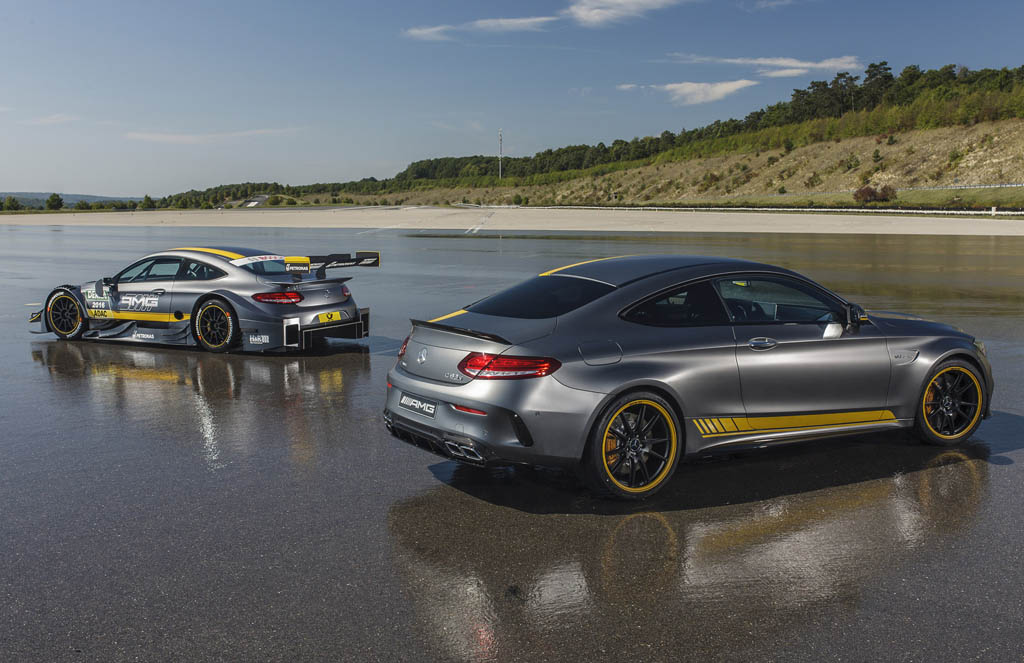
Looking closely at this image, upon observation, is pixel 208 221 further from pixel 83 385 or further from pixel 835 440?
pixel 835 440

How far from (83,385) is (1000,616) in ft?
28.2

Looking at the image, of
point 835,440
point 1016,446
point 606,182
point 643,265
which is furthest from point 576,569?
point 606,182

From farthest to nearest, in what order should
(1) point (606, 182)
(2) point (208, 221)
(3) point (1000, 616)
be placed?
1. (1) point (606, 182)
2. (2) point (208, 221)
3. (3) point (1000, 616)

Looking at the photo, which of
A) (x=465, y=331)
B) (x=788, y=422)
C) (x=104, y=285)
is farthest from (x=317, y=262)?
(x=788, y=422)

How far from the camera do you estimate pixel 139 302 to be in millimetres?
11367

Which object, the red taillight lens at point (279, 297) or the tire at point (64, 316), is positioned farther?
the tire at point (64, 316)

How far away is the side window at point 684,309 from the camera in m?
5.69

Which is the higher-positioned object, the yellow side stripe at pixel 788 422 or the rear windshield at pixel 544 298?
the rear windshield at pixel 544 298

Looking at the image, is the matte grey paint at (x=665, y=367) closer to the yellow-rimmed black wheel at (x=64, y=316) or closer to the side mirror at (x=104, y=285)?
the side mirror at (x=104, y=285)

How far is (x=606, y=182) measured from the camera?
5305 inches

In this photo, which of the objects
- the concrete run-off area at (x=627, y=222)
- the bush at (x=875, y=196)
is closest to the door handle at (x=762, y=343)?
the concrete run-off area at (x=627, y=222)

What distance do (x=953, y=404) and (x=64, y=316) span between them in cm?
1109

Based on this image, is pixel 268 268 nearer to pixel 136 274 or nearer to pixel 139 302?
pixel 139 302

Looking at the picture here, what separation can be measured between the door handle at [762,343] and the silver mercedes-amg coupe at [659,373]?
0.01 metres
